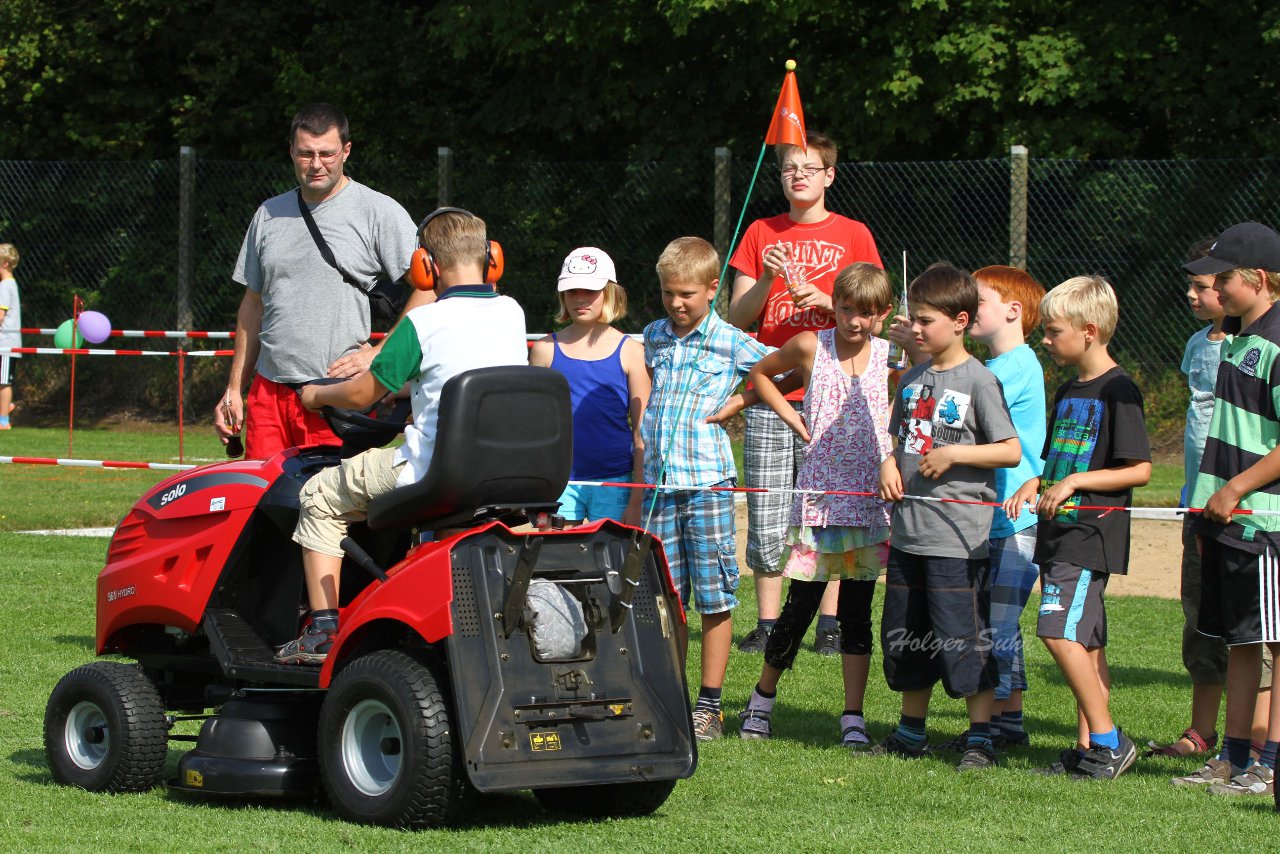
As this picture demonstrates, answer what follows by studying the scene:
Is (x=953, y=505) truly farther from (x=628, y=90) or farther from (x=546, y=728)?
(x=628, y=90)

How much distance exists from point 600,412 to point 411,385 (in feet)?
4.30

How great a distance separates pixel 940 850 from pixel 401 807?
141 cm

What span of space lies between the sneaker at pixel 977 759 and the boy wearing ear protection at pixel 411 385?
200 centimetres

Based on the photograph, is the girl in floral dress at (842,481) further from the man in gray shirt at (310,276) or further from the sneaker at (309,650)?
the sneaker at (309,650)

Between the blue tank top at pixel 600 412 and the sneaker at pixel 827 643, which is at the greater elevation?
the blue tank top at pixel 600 412

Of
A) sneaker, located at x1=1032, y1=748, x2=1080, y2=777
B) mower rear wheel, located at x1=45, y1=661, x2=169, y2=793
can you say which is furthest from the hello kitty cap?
sneaker, located at x1=1032, y1=748, x2=1080, y2=777

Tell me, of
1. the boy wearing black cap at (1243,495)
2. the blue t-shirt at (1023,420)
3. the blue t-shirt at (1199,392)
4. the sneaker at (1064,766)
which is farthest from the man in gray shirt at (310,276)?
the blue t-shirt at (1199,392)

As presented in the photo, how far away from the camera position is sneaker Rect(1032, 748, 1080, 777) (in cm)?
561

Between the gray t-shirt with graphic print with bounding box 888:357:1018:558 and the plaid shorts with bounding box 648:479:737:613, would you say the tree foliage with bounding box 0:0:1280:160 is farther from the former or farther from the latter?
the gray t-shirt with graphic print with bounding box 888:357:1018:558

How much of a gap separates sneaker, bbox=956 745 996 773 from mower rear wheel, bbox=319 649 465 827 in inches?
73.9

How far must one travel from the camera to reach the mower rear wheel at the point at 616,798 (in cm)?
488

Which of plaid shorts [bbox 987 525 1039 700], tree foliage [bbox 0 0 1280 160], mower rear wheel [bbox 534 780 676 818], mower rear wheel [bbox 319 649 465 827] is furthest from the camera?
tree foliage [bbox 0 0 1280 160]

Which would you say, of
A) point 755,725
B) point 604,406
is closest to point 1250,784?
point 755,725

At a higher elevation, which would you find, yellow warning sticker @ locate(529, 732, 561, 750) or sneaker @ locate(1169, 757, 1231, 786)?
yellow warning sticker @ locate(529, 732, 561, 750)
